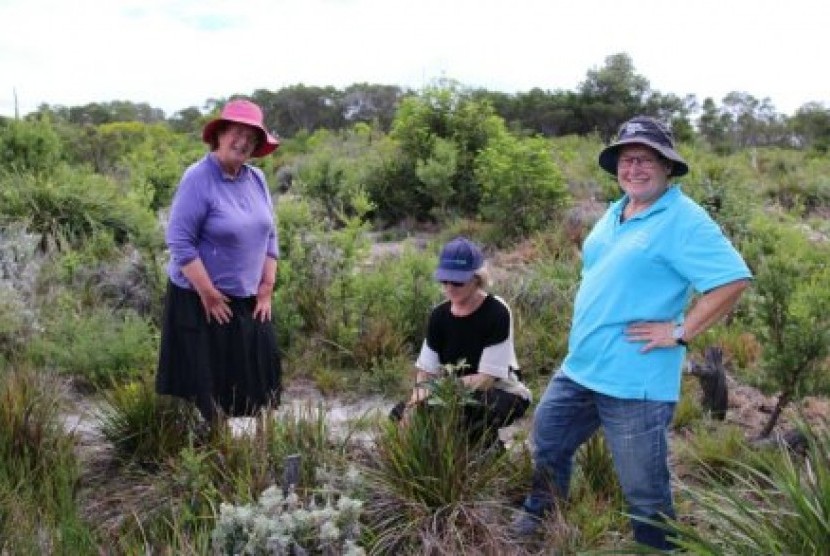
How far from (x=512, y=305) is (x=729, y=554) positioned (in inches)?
183

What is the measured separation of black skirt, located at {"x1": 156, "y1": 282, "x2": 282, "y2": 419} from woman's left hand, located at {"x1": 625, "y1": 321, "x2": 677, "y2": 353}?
2011mm

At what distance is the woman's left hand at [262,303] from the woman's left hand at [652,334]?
206 cm

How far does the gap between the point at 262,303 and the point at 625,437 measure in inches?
83.0

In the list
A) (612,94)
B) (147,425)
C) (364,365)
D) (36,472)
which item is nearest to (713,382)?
(364,365)

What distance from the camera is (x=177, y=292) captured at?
14.6ft

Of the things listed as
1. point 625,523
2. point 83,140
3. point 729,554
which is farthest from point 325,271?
point 83,140

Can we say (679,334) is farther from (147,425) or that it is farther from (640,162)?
(147,425)

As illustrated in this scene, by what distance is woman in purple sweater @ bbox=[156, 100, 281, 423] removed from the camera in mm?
4273

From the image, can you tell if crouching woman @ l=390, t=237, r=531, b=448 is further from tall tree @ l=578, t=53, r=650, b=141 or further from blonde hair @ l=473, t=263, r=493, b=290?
tall tree @ l=578, t=53, r=650, b=141

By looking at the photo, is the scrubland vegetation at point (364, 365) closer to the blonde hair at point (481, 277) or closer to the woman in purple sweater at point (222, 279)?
the woman in purple sweater at point (222, 279)

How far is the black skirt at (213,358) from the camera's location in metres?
4.46

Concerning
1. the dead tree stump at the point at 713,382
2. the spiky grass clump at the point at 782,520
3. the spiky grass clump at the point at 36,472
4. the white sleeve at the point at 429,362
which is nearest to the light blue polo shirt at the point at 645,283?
the spiky grass clump at the point at 782,520

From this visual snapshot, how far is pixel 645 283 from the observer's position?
337 cm

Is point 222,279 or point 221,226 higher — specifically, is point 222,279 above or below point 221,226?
below
